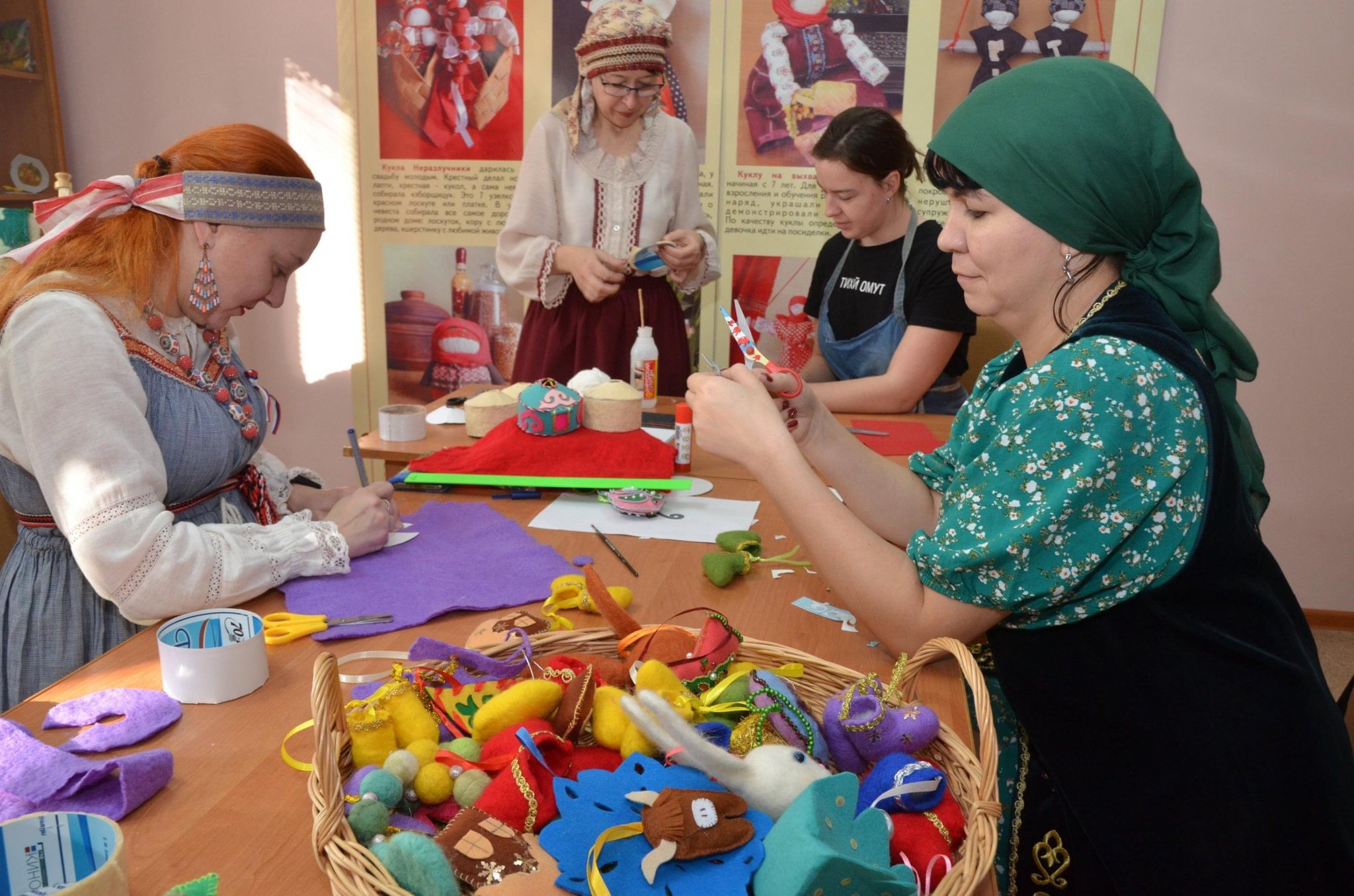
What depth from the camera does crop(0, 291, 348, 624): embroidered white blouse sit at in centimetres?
132

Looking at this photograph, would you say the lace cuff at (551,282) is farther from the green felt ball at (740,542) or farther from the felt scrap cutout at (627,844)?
the felt scrap cutout at (627,844)

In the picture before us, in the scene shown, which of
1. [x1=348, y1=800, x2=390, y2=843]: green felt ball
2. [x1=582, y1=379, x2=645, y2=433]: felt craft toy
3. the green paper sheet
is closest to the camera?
[x1=348, y1=800, x2=390, y2=843]: green felt ball

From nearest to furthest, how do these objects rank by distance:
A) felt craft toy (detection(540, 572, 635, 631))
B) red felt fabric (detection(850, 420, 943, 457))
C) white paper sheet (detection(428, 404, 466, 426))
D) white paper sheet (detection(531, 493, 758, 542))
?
felt craft toy (detection(540, 572, 635, 631)) < white paper sheet (detection(531, 493, 758, 542)) < red felt fabric (detection(850, 420, 943, 457)) < white paper sheet (detection(428, 404, 466, 426))

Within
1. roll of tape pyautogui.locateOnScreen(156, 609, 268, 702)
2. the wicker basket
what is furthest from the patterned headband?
the wicker basket

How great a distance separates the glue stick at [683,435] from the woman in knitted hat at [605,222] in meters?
0.83

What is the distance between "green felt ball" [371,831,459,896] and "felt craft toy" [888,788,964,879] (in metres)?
0.37

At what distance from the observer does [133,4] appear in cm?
407

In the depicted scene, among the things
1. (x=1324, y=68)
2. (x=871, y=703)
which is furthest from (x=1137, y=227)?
(x=1324, y=68)

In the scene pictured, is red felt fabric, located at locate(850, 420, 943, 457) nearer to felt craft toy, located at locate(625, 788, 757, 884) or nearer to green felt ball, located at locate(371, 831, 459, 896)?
felt craft toy, located at locate(625, 788, 757, 884)

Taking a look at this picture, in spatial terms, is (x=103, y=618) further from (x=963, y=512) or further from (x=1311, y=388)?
(x=1311, y=388)

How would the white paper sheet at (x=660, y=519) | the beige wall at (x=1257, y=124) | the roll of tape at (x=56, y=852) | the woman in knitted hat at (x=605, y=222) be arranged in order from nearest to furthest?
the roll of tape at (x=56, y=852), the white paper sheet at (x=660, y=519), the woman in knitted hat at (x=605, y=222), the beige wall at (x=1257, y=124)

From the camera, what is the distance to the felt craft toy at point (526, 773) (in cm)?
86

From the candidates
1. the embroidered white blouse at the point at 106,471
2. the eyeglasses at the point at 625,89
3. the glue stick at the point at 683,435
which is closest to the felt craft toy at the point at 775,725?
the embroidered white blouse at the point at 106,471

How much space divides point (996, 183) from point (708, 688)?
2.32 ft
